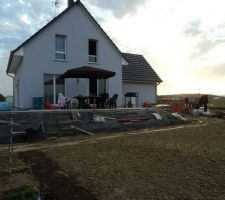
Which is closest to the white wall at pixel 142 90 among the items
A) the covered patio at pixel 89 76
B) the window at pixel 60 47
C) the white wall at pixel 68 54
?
the white wall at pixel 68 54

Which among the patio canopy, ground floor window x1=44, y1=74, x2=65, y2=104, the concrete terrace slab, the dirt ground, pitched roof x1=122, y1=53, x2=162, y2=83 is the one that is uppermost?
pitched roof x1=122, y1=53, x2=162, y2=83

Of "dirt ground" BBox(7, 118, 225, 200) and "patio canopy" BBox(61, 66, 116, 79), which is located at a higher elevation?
"patio canopy" BBox(61, 66, 116, 79)

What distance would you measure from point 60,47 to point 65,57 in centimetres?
71

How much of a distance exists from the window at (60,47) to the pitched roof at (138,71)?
6.81 m

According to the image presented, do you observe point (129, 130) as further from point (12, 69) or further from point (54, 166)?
point (12, 69)

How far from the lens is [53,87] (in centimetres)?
2275

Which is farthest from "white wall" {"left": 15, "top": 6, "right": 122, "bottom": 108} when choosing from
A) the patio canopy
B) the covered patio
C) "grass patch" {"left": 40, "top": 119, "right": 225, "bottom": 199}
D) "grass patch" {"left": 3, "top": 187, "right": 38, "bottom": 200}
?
"grass patch" {"left": 3, "top": 187, "right": 38, "bottom": 200}

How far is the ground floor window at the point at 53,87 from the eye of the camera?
22.6 metres

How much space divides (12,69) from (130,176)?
2239cm

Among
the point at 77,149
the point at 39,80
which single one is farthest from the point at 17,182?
the point at 39,80

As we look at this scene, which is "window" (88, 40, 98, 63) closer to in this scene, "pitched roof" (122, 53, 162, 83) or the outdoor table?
"pitched roof" (122, 53, 162, 83)

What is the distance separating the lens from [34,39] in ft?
72.5

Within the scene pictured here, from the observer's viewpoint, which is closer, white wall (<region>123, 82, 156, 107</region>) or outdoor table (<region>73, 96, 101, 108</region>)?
outdoor table (<region>73, 96, 101, 108</region>)

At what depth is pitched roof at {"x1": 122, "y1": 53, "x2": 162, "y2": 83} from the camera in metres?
29.5
